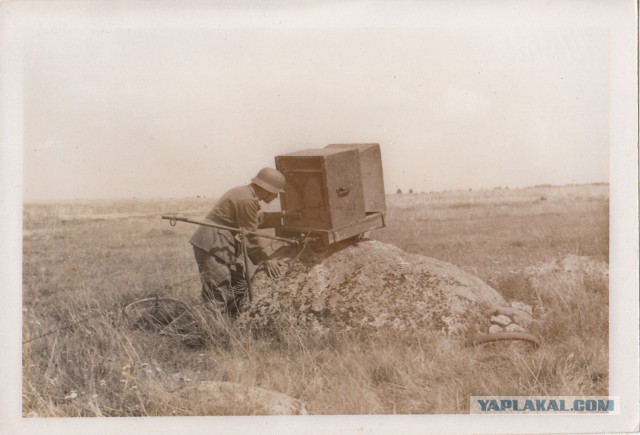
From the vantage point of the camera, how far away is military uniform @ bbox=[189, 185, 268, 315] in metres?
5.57

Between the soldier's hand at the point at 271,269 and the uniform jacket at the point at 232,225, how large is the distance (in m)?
0.09

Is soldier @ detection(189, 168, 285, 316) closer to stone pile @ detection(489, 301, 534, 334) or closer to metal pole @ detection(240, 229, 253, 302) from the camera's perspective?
metal pole @ detection(240, 229, 253, 302)

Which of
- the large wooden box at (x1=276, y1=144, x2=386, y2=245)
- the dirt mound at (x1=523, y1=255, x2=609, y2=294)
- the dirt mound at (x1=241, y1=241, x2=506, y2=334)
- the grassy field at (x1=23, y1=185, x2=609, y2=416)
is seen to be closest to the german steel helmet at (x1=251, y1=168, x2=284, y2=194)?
the large wooden box at (x1=276, y1=144, x2=386, y2=245)

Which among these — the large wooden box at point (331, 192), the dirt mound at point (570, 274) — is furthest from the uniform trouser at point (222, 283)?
the dirt mound at point (570, 274)

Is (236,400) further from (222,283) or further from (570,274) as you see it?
(570,274)

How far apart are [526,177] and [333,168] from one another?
74.8 inches

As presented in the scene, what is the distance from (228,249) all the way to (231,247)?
0.04 meters

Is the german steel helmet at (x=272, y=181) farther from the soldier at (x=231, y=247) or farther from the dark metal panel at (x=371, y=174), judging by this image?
the dark metal panel at (x=371, y=174)

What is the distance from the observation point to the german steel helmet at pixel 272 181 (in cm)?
546

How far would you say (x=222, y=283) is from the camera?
5.63 m

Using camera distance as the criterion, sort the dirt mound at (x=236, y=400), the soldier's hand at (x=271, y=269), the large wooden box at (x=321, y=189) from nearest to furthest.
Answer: the dirt mound at (x=236, y=400)
the large wooden box at (x=321, y=189)
the soldier's hand at (x=271, y=269)

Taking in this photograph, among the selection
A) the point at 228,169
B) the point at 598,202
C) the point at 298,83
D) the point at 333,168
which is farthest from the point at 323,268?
the point at 598,202

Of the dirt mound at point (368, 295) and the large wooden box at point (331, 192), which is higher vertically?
the large wooden box at point (331, 192)

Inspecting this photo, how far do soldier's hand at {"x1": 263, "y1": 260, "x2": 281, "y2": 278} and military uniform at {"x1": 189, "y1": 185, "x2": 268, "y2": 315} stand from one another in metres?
0.10
